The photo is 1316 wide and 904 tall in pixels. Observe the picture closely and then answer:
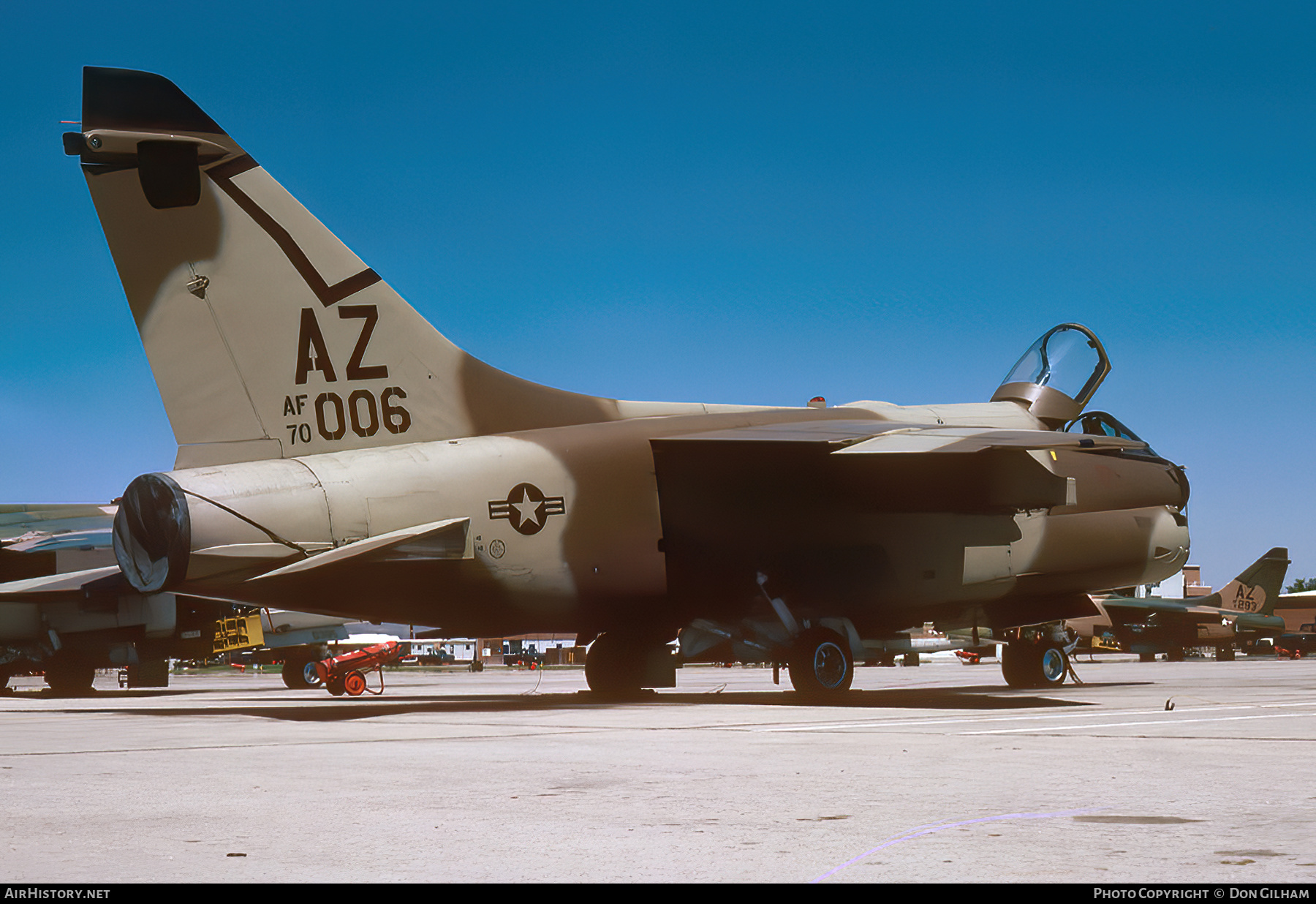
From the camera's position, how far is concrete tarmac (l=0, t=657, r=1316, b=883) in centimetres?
453

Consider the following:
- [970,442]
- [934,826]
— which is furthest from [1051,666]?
[934,826]

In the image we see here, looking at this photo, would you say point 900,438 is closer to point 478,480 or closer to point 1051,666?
point 478,480

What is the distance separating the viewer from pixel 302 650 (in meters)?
28.4

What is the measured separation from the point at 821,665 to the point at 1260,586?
1708 inches

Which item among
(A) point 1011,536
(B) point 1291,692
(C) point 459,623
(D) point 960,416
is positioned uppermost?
(D) point 960,416

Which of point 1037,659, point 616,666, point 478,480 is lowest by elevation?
point 1037,659

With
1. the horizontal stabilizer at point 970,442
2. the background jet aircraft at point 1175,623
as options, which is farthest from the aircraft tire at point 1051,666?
the background jet aircraft at point 1175,623

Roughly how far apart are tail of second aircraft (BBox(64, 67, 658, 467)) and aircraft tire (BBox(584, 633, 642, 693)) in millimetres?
5329

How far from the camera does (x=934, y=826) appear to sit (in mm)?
5359

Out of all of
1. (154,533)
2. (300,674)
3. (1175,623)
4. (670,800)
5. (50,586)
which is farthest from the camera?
(1175,623)

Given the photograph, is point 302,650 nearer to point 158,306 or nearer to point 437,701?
point 437,701

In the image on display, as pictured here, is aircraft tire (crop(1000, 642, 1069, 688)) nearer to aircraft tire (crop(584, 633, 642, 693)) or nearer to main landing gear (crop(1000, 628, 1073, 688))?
main landing gear (crop(1000, 628, 1073, 688))
